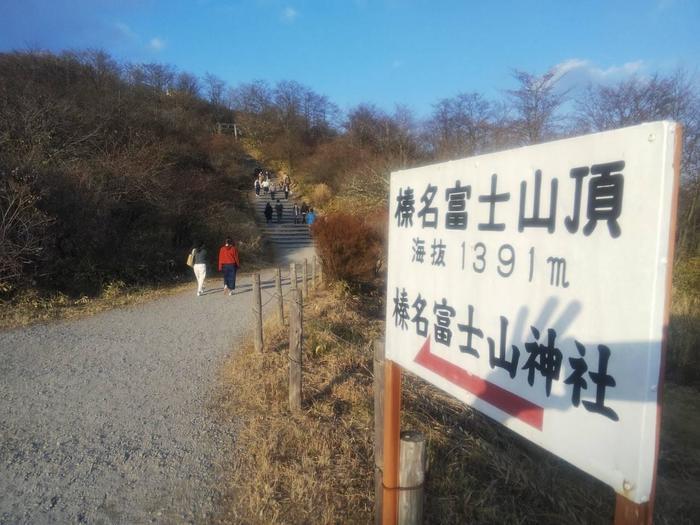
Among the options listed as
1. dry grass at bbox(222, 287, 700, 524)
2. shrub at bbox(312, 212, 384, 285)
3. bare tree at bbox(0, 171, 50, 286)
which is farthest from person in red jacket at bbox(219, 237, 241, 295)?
dry grass at bbox(222, 287, 700, 524)

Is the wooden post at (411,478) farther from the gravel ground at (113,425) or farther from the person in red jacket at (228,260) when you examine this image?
the person in red jacket at (228,260)

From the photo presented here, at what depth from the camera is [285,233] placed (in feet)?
72.5

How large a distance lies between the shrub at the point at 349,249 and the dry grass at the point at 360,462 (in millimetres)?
4600

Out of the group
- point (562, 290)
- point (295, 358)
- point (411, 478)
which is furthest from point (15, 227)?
point (562, 290)

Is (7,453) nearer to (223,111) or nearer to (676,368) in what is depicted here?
(676,368)

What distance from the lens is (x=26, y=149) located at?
37.8 feet

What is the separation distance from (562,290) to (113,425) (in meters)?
4.27

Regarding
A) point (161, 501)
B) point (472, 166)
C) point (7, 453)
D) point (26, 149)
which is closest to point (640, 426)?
point (472, 166)

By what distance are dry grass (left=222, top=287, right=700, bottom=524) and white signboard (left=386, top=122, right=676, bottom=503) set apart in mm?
1715

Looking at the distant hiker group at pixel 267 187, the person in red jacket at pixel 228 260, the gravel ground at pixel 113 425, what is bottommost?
the gravel ground at pixel 113 425

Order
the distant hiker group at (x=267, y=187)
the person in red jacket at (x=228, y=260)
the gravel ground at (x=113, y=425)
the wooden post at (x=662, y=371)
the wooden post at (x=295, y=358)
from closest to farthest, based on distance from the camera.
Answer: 1. the wooden post at (x=662, y=371)
2. the gravel ground at (x=113, y=425)
3. the wooden post at (x=295, y=358)
4. the person in red jacket at (x=228, y=260)
5. the distant hiker group at (x=267, y=187)

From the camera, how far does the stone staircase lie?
1903 cm

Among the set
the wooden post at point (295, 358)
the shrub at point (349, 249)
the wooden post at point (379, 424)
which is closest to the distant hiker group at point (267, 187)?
the shrub at point (349, 249)

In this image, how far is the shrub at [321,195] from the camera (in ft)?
89.4
